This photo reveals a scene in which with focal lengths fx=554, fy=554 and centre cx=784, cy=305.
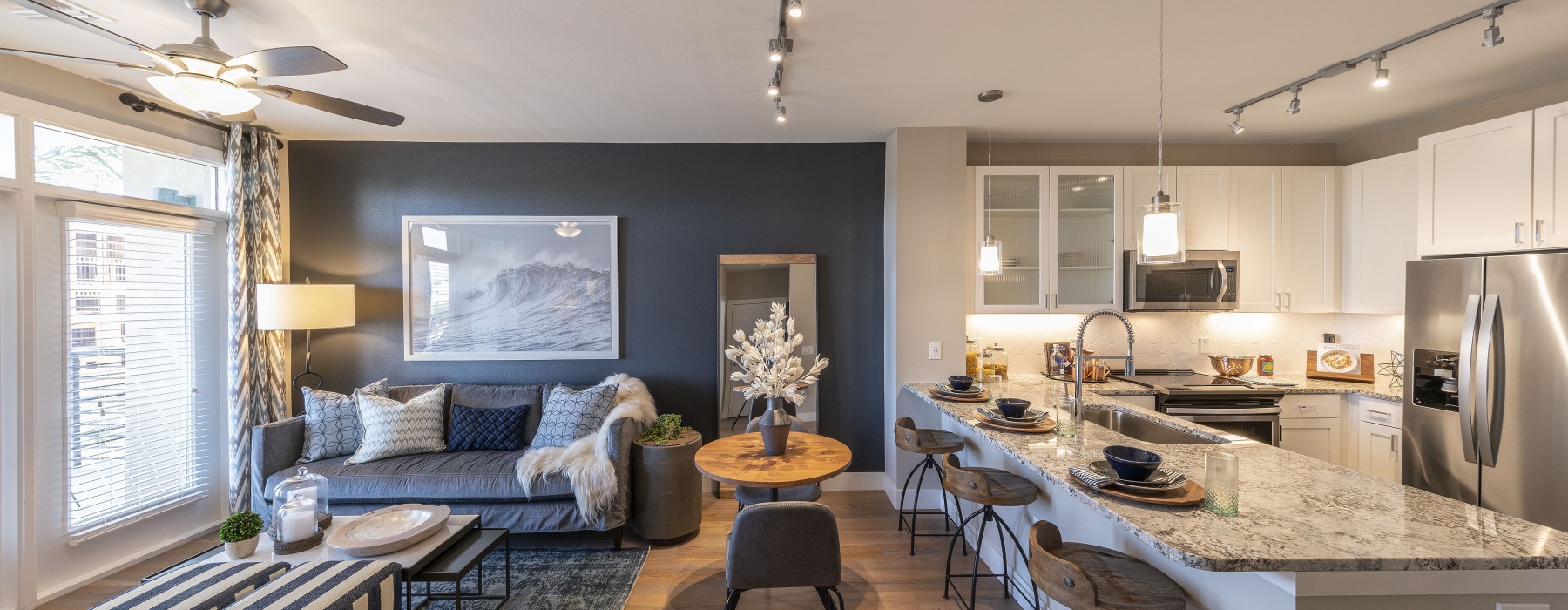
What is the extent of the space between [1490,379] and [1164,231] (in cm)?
205

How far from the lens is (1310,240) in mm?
3871

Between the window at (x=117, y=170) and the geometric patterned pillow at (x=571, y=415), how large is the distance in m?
2.47

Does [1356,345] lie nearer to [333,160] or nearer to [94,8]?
[94,8]

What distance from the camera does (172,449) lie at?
127 inches

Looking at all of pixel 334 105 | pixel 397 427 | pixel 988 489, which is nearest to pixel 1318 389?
pixel 988 489

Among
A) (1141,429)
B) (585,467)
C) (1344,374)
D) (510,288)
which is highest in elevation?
(510,288)

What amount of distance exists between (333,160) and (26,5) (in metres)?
2.46

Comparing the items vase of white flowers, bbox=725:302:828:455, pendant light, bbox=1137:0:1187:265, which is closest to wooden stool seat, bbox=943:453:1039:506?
vase of white flowers, bbox=725:302:828:455

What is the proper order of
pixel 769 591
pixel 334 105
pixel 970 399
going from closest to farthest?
pixel 334 105 < pixel 769 591 < pixel 970 399

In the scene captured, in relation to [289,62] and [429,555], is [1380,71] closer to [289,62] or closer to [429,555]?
[289,62]

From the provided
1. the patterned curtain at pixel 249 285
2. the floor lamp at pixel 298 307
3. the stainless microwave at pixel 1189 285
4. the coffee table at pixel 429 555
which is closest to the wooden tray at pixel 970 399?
the stainless microwave at pixel 1189 285

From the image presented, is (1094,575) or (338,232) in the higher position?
(338,232)

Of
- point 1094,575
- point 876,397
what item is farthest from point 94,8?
point 876,397

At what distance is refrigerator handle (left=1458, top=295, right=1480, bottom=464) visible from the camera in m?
2.52
